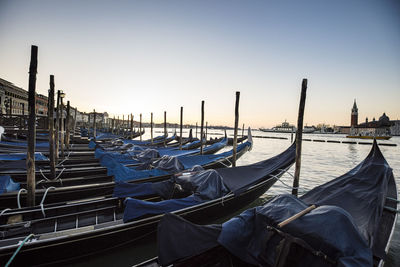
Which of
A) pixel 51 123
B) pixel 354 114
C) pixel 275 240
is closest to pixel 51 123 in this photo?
pixel 51 123

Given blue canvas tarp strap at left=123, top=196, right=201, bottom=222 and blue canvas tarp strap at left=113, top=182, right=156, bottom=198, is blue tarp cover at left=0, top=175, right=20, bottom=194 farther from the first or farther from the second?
blue canvas tarp strap at left=123, top=196, right=201, bottom=222

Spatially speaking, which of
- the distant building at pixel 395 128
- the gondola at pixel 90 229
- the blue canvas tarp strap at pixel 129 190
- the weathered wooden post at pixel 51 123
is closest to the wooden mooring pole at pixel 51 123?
the weathered wooden post at pixel 51 123

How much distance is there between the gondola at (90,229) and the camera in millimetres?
2945

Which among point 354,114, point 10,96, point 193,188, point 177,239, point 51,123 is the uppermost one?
point 354,114

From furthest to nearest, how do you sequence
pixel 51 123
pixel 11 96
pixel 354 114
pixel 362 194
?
pixel 354 114 < pixel 11 96 < pixel 51 123 < pixel 362 194

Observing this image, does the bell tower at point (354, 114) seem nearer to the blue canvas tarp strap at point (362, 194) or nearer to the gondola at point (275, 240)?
the blue canvas tarp strap at point (362, 194)

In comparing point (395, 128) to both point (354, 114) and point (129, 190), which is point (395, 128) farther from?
point (129, 190)

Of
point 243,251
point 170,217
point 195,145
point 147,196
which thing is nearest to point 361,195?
point 243,251

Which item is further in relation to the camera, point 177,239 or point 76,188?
point 76,188

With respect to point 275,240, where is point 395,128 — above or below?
above

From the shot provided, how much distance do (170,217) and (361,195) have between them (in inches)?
167

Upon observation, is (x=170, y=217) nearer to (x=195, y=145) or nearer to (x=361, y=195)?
(x=361, y=195)

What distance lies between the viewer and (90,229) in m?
3.42

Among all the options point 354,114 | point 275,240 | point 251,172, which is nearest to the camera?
point 275,240
